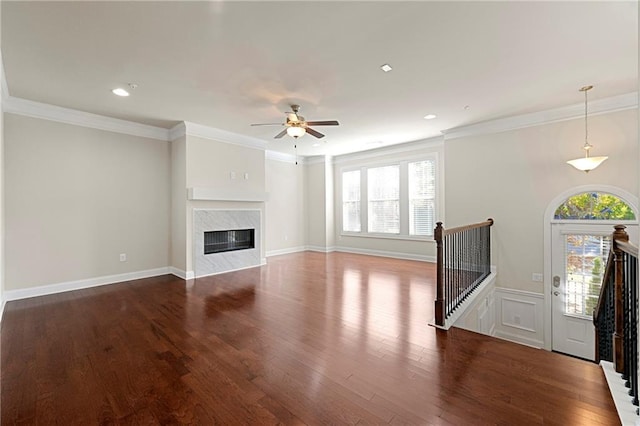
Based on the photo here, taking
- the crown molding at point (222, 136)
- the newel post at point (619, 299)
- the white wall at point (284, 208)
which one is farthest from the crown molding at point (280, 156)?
the newel post at point (619, 299)

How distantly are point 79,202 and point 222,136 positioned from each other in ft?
8.76

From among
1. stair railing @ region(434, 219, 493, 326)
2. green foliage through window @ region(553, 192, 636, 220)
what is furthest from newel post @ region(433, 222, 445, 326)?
green foliage through window @ region(553, 192, 636, 220)

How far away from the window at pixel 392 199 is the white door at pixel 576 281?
2.47m

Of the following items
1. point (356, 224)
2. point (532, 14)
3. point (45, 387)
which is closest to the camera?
point (45, 387)

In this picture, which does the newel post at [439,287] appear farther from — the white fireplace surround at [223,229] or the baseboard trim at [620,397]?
the white fireplace surround at [223,229]

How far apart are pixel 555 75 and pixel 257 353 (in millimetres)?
4667

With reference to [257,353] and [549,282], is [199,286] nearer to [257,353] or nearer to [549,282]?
[257,353]

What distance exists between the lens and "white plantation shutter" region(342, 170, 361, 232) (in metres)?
8.23

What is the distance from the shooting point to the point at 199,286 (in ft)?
15.6

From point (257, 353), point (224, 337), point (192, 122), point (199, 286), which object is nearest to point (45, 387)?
point (224, 337)

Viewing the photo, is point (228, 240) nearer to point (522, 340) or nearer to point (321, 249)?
point (321, 249)

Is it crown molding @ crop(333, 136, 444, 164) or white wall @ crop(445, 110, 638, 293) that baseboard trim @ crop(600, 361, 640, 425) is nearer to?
white wall @ crop(445, 110, 638, 293)

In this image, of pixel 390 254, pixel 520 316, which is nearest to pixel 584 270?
pixel 520 316

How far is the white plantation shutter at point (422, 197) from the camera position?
671 cm
